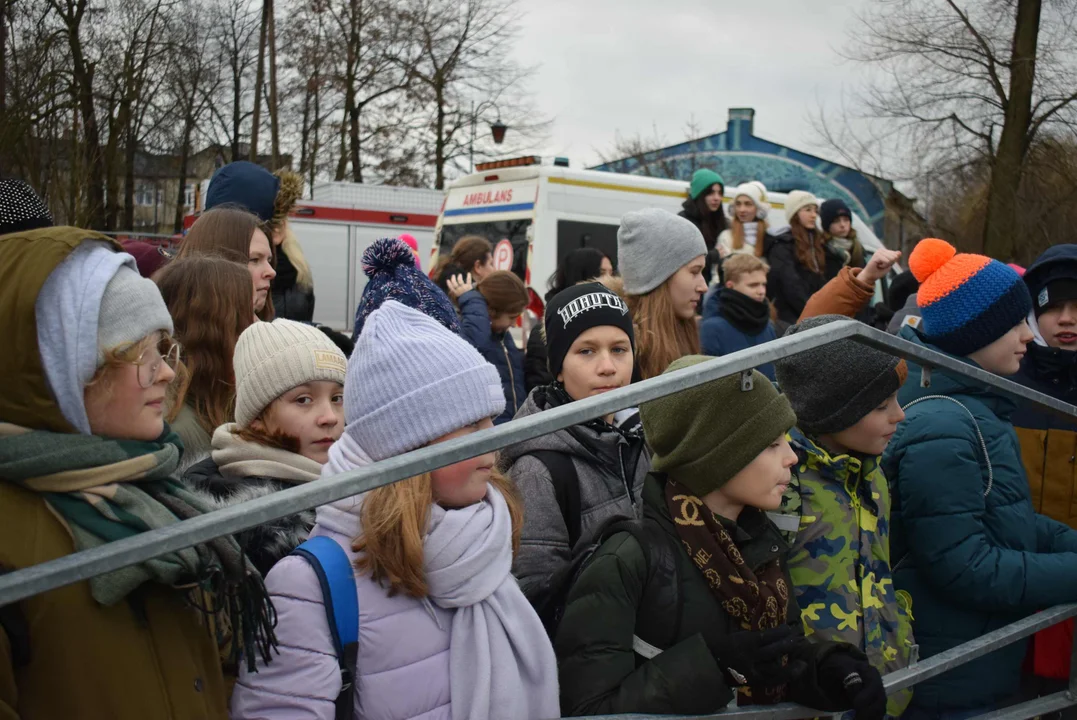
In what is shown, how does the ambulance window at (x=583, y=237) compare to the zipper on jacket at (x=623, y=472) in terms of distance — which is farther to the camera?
the ambulance window at (x=583, y=237)

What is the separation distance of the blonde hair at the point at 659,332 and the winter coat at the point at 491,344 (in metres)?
1.54

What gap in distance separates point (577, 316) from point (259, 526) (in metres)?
1.35

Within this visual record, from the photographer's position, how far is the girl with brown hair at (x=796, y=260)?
6805 mm

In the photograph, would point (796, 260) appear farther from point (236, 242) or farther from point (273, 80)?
point (273, 80)

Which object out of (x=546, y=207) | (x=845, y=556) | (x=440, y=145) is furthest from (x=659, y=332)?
(x=440, y=145)

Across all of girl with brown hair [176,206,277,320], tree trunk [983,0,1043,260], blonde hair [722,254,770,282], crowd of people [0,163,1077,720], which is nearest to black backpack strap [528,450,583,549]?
crowd of people [0,163,1077,720]

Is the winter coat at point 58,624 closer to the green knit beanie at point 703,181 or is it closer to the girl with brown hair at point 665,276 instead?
the girl with brown hair at point 665,276

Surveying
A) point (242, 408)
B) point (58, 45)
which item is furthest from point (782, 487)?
point (58, 45)

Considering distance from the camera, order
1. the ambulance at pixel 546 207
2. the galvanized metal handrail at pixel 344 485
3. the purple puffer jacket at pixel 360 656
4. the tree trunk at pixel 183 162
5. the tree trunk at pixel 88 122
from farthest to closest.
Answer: the tree trunk at pixel 183 162 < the tree trunk at pixel 88 122 < the ambulance at pixel 546 207 < the purple puffer jacket at pixel 360 656 < the galvanized metal handrail at pixel 344 485

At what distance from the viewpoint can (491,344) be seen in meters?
5.94

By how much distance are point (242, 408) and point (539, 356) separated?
3475 millimetres

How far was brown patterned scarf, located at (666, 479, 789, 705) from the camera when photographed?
2.26 metres

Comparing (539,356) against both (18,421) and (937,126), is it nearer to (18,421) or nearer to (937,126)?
(18,421)

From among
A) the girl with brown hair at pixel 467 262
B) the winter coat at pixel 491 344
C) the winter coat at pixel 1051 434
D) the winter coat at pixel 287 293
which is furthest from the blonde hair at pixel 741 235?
the winter coat at pixel 287 293
